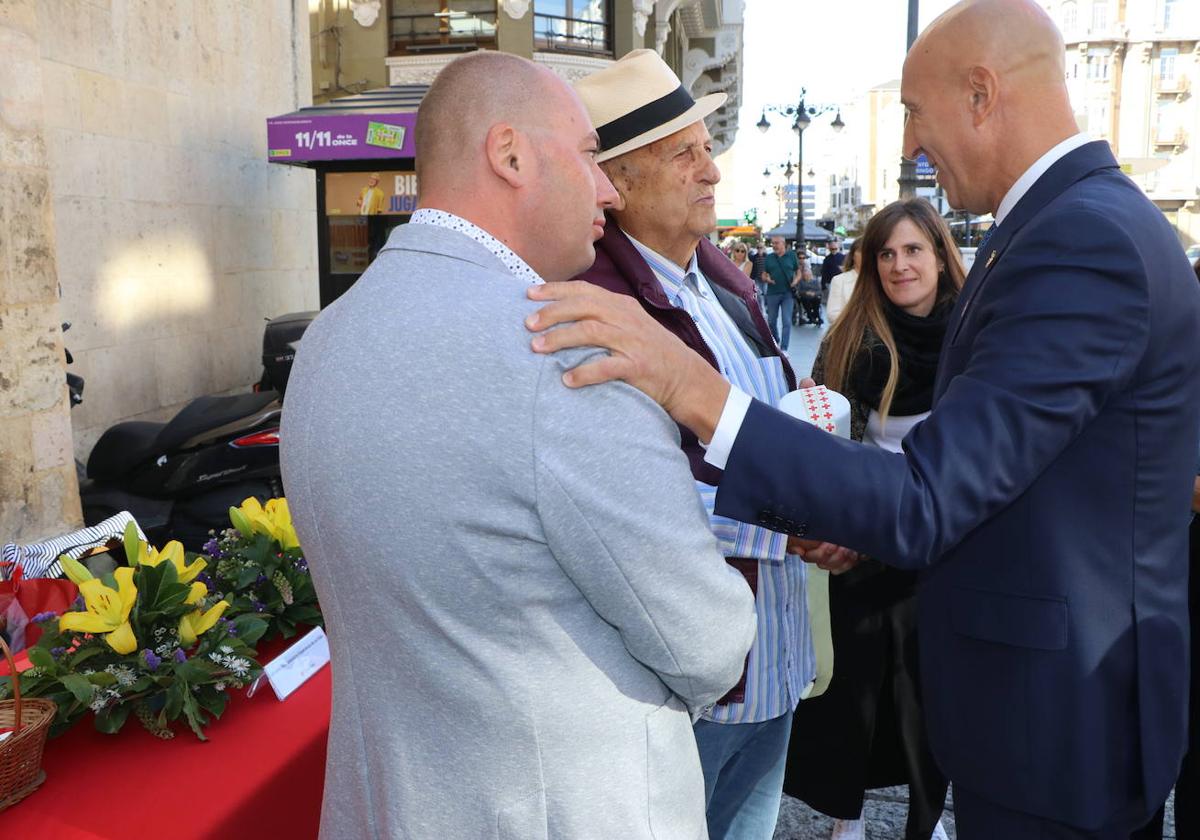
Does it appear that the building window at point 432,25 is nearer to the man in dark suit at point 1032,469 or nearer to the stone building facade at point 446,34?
the stone building facade at point 446,34

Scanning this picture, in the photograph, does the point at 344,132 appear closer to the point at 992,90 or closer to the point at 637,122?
the point at 637,122

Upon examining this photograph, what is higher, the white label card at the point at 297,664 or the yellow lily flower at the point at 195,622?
the yellow lily flower at the point at 195,622

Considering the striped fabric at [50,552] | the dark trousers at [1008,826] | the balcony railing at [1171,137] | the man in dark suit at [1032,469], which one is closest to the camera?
the man in dark suit at [1032,469]

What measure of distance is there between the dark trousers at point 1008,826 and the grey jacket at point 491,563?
2.46ft

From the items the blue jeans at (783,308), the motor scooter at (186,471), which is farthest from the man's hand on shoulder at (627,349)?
the blue jeans at (783,308)

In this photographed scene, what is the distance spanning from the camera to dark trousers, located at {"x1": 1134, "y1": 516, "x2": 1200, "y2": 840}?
303 centimetres

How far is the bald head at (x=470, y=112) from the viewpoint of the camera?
1.44 meters

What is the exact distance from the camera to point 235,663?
2.26 m

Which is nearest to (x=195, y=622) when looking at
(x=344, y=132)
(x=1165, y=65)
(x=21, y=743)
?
(x=21, y=743)

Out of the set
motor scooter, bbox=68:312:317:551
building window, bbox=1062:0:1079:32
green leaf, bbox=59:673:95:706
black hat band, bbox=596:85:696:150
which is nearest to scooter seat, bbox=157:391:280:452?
motor scooter, bbox=68:312:317:551

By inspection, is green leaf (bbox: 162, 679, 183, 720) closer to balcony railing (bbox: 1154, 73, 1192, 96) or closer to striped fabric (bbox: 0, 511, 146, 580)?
striped fabric (bbox: 0, 511, 146, 580)

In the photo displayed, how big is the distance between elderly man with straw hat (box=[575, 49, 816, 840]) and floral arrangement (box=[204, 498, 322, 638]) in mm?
1119

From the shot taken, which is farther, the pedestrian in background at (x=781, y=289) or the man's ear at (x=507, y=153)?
the pedestrian in background at (x=781, y=289)

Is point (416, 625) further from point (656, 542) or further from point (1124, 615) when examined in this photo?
point (1124, 615)
